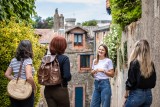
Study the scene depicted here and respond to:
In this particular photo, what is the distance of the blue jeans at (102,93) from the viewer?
11.1 meters

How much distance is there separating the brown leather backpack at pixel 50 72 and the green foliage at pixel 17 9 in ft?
12.2

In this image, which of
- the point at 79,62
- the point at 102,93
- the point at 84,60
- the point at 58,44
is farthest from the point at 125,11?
the point at 84,60

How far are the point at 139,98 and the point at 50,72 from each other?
5.61ft

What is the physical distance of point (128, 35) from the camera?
16.4m

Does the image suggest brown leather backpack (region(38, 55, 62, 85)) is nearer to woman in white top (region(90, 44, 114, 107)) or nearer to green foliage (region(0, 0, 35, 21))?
woman in white top (region(90, 44, 114, 107))

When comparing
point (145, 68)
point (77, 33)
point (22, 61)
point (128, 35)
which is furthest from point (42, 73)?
point (77, 33)

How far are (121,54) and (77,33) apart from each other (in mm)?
26876

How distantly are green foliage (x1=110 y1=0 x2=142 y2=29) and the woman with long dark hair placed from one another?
7.73 meters

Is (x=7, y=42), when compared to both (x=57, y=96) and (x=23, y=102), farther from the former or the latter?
(x=57, y=96)

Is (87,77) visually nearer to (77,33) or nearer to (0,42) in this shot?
(77,33)

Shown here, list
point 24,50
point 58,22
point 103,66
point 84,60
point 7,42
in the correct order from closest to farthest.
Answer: point 24,50 → point 103,66 → point 7,42 → point 84,60 → point 58,22

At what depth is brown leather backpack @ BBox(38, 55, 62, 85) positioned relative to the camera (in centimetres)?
838

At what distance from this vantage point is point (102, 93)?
36.8 feet

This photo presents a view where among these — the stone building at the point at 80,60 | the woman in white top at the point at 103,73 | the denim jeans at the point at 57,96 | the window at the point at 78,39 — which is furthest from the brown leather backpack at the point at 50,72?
the window at the point at 78,39
